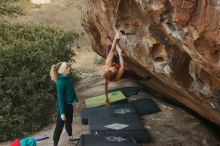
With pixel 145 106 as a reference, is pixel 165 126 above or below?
below

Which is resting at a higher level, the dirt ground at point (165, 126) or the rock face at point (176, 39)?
the rock face at point (176, 39)

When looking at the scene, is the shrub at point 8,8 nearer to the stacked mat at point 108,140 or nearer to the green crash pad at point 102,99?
the green crash pad at point 102,99

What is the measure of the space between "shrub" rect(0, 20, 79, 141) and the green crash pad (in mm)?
1601

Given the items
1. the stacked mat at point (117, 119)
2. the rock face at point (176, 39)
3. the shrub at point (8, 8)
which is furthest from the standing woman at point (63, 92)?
the shrub at point (8, 8)

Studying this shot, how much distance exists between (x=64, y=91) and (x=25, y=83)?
14.7 ft

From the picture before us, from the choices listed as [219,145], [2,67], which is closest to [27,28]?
[2,67]

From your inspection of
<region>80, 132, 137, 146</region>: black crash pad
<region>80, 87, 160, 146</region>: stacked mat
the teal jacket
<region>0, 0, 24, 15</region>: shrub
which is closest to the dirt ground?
<region>80, 87, 160, 146</region>: stacked mat

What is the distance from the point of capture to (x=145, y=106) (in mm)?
12570

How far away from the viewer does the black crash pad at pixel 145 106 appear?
12.2 m

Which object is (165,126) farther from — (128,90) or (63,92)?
(63,92)

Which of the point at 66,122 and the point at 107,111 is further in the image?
the point at 107,111

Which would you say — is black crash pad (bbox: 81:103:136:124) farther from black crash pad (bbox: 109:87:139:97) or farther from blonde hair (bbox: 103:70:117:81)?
blonde hair (bbox: 103:70:117:81)

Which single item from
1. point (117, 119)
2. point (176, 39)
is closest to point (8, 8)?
point (117, 119)

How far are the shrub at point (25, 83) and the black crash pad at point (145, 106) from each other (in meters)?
3.00
